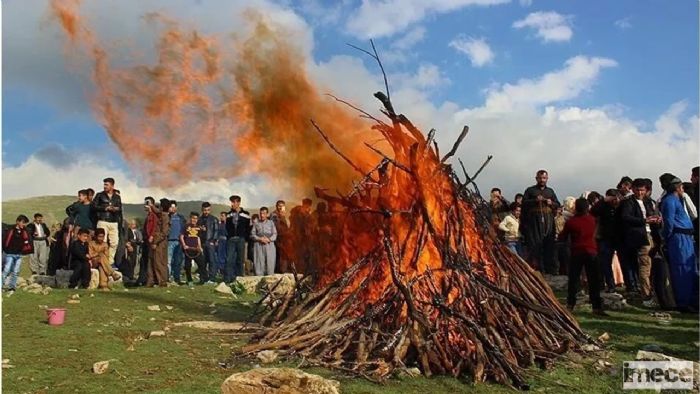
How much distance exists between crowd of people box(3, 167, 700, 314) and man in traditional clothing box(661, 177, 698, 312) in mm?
17

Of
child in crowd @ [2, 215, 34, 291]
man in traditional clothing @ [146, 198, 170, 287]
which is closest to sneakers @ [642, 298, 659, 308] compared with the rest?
man in traditional clothing @ [146, 198, 170, 287]

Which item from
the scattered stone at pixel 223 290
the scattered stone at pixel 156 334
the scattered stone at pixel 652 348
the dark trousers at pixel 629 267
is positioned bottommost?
Result: the scattered stone at pixel 652 348

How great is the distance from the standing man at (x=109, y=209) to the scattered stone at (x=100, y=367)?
937 cm

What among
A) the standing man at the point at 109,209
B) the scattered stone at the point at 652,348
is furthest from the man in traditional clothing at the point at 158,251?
the scattered stone at the point at 652,348

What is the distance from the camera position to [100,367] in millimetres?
6258

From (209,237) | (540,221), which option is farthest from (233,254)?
(540,221)

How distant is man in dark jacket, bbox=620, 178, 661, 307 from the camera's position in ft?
37.7

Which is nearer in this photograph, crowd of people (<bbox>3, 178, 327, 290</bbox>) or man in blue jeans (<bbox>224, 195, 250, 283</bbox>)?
crowd of people (<bbox>3, 178, 327, 290</bbox>)

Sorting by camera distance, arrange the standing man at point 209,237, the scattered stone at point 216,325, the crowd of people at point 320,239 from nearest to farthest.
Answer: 1. the scattered stone at point 216,325
2. the crowd of people at point 320,239
3. the standing man at point 209,237

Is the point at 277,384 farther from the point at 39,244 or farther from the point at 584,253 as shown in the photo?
the point at 39,244

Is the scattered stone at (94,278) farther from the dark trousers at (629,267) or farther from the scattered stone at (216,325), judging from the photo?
the dark trousers at (629,267)

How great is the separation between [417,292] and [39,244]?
13.7m

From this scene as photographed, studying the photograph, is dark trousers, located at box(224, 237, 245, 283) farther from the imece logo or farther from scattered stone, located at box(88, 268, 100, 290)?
the imece logo

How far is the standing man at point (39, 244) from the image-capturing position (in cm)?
1714
